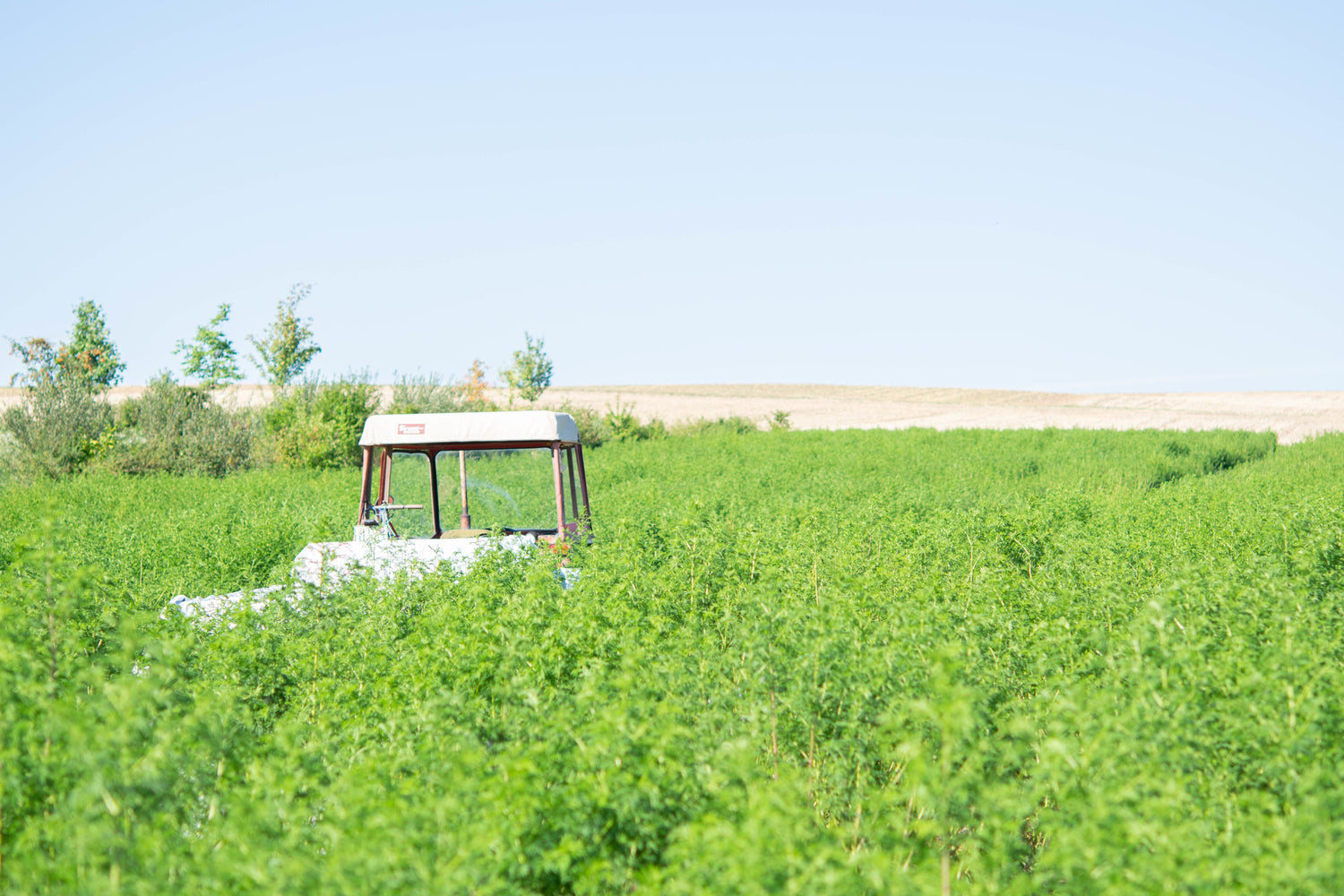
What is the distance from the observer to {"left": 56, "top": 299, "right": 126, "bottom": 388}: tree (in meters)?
46.0

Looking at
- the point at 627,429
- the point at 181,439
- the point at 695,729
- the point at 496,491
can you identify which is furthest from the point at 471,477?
the point at 627,429

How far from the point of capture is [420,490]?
8367mm

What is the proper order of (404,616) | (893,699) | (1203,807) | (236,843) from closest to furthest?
(236,843) → (1203,807) → (893,699) → (404,616)

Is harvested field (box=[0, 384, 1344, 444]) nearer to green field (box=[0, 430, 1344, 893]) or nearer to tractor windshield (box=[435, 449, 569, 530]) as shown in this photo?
tractor windshield (box=[435, 449, 569, 530])

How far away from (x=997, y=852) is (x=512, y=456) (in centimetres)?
592

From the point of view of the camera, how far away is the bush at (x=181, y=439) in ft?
83.1

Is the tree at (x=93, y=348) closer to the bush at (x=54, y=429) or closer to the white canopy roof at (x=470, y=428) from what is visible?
the bush at (x=54, y=429)

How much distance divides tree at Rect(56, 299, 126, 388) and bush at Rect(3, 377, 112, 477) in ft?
73.3

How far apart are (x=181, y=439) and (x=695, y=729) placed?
25.9 meters

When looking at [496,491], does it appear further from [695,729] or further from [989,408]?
[989,408]

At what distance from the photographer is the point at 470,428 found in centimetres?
767

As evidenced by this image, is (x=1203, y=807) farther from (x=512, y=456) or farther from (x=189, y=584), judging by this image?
(x=189, y=584)

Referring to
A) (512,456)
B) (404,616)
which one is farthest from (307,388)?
(404,616)

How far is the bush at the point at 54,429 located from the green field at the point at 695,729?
67.4ft
